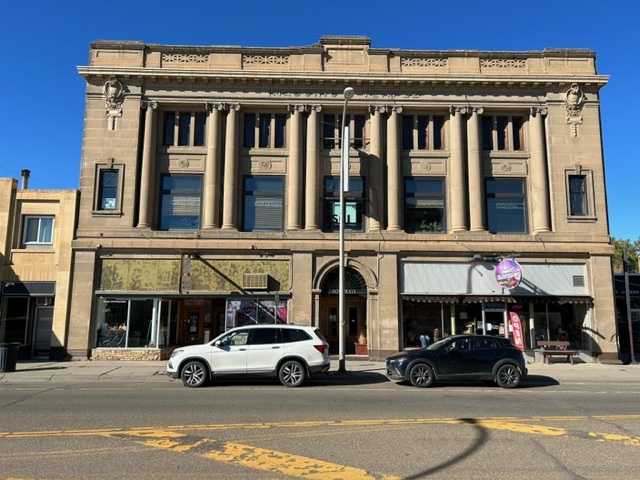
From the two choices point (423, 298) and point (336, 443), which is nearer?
point (336, 443)

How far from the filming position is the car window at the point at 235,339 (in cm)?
1342

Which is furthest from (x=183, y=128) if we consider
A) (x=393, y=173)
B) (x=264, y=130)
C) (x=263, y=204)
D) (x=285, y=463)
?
(x=285, y=463)

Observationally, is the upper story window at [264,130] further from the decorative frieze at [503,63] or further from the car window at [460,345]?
the car window at [460,345]

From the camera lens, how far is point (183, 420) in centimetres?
837

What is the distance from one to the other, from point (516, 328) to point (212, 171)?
1509 centimetres

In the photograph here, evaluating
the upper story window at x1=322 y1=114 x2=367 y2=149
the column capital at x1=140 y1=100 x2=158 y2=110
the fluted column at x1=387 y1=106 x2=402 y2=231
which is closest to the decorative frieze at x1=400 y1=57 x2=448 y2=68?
the fluted column at x1=387 y1=106 x2=402 y2=231

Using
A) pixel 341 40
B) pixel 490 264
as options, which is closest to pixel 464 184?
pixel 490 264

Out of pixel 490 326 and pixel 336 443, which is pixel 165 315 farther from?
pixel 336 443

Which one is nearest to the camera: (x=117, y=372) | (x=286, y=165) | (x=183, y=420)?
(x=183, y=420)

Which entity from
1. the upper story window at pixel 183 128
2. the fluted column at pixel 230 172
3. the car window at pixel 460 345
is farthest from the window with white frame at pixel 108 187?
the car window at pixel 460 345

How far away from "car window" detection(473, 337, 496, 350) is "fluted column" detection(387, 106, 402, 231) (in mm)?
8823

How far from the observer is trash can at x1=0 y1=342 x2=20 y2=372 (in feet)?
54.5

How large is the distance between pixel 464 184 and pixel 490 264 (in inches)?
153

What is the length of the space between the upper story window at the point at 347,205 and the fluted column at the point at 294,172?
4.40 ft
